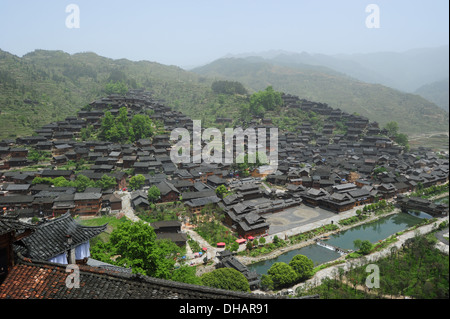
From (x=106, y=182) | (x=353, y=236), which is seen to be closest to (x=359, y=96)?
(x=353, y=236)

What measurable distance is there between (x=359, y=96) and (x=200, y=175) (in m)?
98.8

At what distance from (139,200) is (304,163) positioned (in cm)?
2790

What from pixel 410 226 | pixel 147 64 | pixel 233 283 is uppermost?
pixel 147 64

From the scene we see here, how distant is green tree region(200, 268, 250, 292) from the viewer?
16.5 m

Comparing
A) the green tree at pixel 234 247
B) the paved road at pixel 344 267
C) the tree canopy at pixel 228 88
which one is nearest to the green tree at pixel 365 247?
the paved road at pixel 344 267

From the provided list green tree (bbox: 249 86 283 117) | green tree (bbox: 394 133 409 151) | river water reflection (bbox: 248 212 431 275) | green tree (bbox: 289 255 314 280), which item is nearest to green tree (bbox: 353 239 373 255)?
river water reflection (bbox: 248 212 431 275)

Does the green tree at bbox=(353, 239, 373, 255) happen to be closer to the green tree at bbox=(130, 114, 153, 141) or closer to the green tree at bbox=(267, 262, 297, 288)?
the green tree at bbox=(267, 262, 297, 288)

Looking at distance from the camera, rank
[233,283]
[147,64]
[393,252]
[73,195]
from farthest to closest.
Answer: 1. [147,64]
2. [73,195]
3. [393,252]
4. [233,283]

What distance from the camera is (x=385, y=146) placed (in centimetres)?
5388

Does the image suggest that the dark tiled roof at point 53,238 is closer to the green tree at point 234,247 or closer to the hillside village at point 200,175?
the hillside village at point 200,175

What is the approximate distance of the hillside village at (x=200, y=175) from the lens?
2781 centimetres
